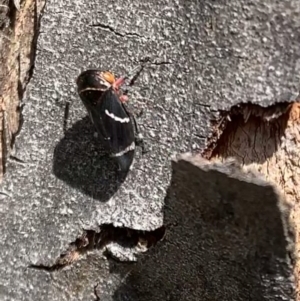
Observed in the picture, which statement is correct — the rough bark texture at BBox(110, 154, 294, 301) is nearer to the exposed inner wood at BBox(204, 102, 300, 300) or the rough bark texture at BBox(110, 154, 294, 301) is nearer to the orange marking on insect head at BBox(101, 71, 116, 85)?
the exposed inner wood at BBox(204, 102, 300, 300)

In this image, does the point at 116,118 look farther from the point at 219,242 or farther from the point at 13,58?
the point at 219,242

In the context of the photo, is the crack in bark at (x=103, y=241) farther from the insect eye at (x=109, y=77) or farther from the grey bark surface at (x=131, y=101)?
the insect eye at (x=109, y=77)

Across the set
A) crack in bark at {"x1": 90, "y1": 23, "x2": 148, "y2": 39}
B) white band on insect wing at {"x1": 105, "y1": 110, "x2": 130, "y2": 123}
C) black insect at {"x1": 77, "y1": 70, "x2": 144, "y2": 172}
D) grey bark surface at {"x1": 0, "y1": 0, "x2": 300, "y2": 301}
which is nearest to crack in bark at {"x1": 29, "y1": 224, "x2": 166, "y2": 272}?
grey bark surface at {"x1": 0, "y1": 0, "x2": 300, "y2": 301}

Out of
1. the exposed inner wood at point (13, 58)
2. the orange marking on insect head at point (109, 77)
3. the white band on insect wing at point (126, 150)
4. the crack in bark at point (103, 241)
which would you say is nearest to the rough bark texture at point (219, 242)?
the crack in bark at point (103, 241)

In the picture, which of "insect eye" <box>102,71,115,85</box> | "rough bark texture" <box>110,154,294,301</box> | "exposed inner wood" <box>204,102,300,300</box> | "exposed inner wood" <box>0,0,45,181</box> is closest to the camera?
"rough bark texture" <box>110,154,294,301</box>

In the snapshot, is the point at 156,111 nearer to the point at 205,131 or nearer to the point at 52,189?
the point at 205,131

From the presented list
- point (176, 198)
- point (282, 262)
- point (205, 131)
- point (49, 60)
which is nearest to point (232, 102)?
point (205, 131)
